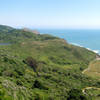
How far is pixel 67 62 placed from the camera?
359 feet

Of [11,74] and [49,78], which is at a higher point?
[11,74]

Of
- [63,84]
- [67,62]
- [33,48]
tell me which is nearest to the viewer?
[63,84]

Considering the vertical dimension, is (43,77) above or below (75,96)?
below

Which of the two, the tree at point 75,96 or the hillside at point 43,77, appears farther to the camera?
the tree at point 75,96

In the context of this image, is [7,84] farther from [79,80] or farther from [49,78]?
[79,80]

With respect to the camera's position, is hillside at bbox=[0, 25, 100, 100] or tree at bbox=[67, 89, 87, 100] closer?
hillside at bbox=[0, 25, 100, 100]

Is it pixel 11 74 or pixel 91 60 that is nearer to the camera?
pixel 11 74

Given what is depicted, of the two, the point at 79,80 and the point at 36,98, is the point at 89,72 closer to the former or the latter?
the point at 79,80

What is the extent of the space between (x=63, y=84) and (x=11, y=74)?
23743mm

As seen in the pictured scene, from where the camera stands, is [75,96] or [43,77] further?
[43,77]

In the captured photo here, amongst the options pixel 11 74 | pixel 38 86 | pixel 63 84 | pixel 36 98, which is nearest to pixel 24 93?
pixel 36 98

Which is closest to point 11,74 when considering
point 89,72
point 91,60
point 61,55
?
point 89,72

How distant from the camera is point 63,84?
63.4m

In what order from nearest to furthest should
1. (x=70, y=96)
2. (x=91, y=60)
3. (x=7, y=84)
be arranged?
(x=7, y=84) < (x=70, y=96) < (x=91, y=60)
